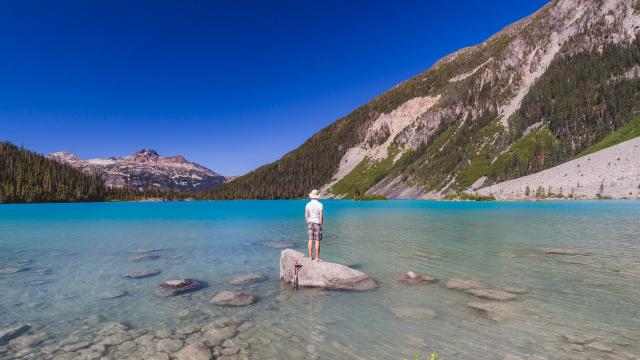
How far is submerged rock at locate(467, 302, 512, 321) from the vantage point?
39.9 feet

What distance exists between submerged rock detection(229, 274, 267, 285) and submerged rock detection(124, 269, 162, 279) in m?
5.26

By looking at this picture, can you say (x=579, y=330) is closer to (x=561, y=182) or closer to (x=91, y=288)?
(x=91, y=288)

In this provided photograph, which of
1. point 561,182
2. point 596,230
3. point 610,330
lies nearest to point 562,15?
point 561,182

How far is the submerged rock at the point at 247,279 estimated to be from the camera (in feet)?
58.7

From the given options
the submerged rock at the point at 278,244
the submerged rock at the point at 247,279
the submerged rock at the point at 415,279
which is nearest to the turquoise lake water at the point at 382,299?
the submerged rock at the point at 247,279

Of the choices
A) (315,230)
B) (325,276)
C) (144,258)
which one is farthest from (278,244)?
(325,276)

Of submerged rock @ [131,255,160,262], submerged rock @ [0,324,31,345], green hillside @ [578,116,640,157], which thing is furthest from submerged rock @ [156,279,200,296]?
green hillside @ [578,116,640,157]

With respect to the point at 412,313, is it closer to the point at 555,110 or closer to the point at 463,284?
the point at 463,284

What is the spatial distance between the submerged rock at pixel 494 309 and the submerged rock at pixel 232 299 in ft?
29.1

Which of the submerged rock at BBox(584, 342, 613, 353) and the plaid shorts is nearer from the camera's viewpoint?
the submerged rock at BBox(584, 342, 613, 353)

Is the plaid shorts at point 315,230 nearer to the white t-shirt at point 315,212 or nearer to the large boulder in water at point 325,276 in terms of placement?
the white t-shirt at point 315,212

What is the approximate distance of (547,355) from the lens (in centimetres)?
915

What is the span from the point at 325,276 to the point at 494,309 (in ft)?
23.9

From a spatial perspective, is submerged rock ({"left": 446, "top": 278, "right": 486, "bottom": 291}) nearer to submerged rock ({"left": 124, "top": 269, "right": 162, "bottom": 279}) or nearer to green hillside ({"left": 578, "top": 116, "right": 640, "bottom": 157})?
submerged rock ({"left": 124, "top": 269, "right": 162, "bottom": 279})
